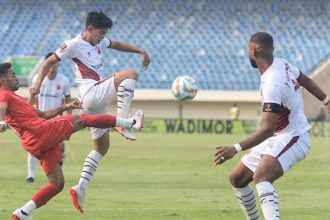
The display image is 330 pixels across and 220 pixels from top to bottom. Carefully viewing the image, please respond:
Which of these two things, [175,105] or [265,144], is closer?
[265,144]

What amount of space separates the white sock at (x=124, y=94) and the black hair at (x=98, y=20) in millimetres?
830

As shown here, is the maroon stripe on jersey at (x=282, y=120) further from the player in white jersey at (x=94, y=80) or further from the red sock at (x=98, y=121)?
the player in white jersey at (x=94, y=80)

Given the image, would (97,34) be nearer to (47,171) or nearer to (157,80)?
(47,171)

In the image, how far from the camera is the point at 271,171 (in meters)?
8.80

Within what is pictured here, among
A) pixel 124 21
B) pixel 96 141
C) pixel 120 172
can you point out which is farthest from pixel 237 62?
pixel 96 141

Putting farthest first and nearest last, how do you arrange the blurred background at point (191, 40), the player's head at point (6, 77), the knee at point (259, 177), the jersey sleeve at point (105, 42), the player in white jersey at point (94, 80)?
the blurred background at point (191, 40) < the jersey sleeve at point (105, 42) < the player in white jersey at point (94, 80) < the player's head at point (6, 77) < the knee at point (259, 177)


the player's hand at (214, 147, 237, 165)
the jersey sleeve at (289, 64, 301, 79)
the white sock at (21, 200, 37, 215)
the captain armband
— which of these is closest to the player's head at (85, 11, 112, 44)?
the white sock at (21, 200, 37, 215)

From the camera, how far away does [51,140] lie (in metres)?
10.2

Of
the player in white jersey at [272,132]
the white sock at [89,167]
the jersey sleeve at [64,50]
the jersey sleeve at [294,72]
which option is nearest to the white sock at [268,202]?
the player in white jersey at [272,132]

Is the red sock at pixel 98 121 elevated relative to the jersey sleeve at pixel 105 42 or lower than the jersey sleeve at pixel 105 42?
lower

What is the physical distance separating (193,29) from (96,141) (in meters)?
32.3

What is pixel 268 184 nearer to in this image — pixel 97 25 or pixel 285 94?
pixel 285 94

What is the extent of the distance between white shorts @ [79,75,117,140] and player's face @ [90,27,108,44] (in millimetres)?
572

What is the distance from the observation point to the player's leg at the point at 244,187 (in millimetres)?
9320
